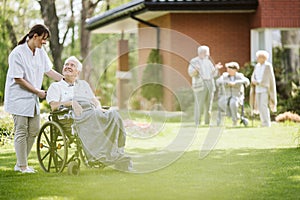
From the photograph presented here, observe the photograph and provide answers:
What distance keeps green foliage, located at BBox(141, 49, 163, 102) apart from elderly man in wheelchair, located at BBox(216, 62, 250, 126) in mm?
5571

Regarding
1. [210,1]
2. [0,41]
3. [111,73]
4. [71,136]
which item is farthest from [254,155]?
[111,73]

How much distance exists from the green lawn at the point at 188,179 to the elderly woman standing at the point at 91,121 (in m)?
0.23

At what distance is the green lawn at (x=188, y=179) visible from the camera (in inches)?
305

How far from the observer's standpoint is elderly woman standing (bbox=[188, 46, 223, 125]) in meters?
17.1

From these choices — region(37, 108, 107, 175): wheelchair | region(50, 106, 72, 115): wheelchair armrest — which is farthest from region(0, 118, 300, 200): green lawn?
region(50, 106, 72, 115): wheelchair armrest

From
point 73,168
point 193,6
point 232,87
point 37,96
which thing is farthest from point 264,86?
point 73,168

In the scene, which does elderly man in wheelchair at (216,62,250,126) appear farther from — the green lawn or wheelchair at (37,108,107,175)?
wheelchair at (37,108,107,175)

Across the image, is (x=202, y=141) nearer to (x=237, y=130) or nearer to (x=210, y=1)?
(x=237, y=130)

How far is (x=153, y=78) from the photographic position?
76.8 feet

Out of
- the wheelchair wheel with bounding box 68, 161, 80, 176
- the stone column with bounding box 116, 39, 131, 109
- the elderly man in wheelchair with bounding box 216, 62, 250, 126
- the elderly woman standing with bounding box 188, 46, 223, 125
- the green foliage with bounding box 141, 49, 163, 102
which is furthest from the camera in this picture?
the stone column with bounding box 116, 39, 131, 109

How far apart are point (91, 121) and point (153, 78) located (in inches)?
560

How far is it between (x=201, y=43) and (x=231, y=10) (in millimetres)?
1192

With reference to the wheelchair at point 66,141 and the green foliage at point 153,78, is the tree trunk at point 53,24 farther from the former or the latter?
the wheelchair at point 66,141

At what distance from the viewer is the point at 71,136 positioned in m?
9.30
